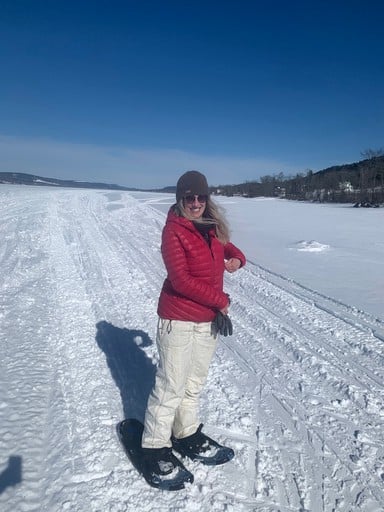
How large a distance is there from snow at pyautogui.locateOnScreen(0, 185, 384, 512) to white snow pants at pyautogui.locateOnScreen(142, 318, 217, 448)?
1.05 feet

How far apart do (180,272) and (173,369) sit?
0.69m

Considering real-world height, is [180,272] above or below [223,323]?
above

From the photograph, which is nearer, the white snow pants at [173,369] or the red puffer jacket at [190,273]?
the red puffer jacket at [190,273]

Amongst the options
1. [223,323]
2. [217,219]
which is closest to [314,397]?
Answer: [223,323]

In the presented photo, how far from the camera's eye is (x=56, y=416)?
9.20ft

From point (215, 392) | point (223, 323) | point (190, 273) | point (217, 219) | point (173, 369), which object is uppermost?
point (217, 219)

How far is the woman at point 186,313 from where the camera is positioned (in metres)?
2.14

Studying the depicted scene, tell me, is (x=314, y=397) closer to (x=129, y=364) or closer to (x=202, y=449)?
(x=202, y=449)

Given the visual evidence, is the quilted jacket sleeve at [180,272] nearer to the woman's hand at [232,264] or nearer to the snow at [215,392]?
the woman's hand at [232,264]

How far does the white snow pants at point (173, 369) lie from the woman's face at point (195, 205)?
2.35 ft

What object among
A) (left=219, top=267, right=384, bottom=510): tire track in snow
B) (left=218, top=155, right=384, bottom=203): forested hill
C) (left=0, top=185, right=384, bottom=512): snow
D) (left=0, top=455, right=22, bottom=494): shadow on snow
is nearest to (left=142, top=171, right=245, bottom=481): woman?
(left=0, top=185, right=384, bottom=512): snow

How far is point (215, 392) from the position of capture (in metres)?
3.26

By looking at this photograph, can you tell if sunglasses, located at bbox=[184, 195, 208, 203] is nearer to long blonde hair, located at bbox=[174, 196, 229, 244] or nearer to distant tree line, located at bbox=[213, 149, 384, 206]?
long blonde hair, located at bbox=[174, 196, 229, 244]

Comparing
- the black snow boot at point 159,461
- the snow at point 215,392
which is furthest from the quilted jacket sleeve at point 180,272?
the snow at point 215,392
